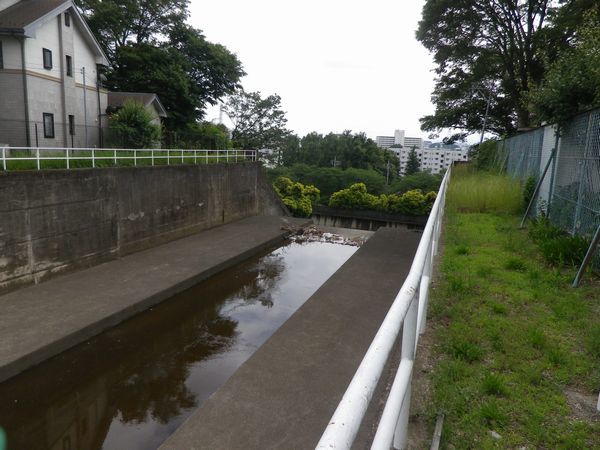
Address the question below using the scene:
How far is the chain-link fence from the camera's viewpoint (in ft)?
19.0

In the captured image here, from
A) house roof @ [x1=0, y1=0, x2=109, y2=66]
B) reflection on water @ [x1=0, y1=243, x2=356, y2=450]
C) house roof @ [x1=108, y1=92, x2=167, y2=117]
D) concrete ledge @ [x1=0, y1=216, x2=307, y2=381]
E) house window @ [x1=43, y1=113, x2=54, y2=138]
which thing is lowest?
reflection on water @ [x1=0, y1=243, x2=356, y2=450]

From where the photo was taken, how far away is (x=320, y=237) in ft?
59.0

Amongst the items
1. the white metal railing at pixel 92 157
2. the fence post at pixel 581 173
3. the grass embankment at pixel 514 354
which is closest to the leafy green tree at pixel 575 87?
the fence post at pixel 581 173

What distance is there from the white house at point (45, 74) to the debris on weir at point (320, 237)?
902 cm

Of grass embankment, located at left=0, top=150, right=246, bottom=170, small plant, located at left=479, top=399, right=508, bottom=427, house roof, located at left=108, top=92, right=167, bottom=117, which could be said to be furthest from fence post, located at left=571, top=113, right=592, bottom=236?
house roof, located at left=108, top=92, right=167, bottom=117

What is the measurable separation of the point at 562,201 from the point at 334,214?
28.7m

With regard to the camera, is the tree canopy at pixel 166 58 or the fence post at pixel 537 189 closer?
the fence post at pixel 537 189

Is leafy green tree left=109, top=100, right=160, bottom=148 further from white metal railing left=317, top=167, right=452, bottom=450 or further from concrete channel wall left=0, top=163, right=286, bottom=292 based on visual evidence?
white metal railing left=317, top=167, right=452, bottom=450

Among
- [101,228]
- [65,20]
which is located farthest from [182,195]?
[65,20]

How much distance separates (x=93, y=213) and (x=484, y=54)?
21987 millimetres

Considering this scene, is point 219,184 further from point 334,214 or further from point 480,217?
point 334,214

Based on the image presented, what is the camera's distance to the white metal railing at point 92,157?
952 centimetres

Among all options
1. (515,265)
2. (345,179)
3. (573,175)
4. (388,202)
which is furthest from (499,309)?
(345,179)

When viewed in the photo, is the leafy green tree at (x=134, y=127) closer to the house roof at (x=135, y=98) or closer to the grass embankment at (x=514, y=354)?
the house roof at (x=135, y=98)
